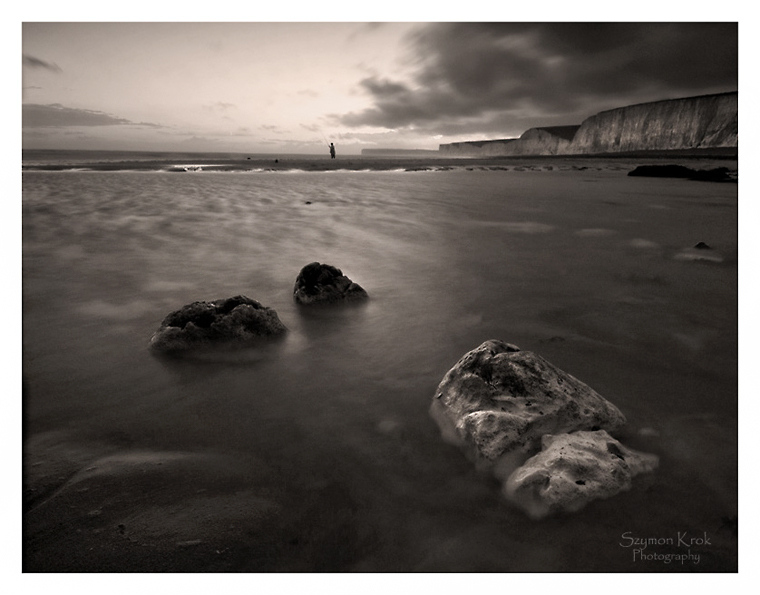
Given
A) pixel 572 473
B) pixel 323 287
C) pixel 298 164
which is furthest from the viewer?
pixel 298 164

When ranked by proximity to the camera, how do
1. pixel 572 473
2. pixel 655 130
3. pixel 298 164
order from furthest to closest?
pixel 655 130 → pixel 298 164 → pixel 572 473

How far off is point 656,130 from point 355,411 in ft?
256

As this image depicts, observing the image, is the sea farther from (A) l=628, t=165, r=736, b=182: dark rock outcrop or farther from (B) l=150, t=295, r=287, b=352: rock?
(A) l=628, t=165, r=736, b=182: dark rock outcrop

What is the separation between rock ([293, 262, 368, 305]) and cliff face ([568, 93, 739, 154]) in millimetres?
49982

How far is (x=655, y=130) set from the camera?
62.6m

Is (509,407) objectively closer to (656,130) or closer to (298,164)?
(298,164)

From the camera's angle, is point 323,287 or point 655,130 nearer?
point 323,287

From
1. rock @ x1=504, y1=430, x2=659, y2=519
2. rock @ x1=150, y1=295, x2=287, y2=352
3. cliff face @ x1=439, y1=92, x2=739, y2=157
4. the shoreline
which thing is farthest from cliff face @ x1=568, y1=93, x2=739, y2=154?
rock @ x1=150, y1=295, x2=287, y2=352

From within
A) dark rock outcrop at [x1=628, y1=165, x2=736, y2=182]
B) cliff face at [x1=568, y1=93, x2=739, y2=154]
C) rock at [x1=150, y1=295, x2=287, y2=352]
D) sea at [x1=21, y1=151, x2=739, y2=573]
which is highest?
cliff face at [x1=568, y1=93, x2=739, y2=154]

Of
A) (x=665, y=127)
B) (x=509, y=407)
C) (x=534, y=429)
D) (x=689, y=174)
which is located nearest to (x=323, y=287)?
(x=509, y=407)

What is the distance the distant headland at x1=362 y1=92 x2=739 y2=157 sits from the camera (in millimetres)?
49094

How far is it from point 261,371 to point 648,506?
6.75 feet

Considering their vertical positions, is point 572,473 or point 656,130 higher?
point 656,130

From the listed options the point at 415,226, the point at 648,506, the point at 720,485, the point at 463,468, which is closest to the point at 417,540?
the point at 463,468
